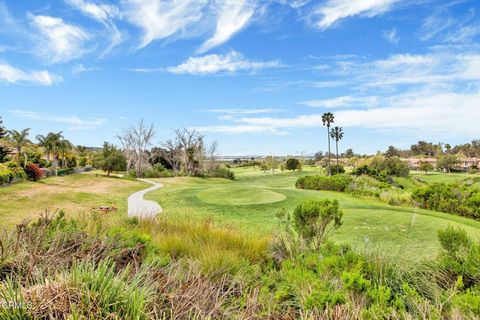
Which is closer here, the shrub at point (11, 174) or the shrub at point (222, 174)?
the shrub at point (11, 174)

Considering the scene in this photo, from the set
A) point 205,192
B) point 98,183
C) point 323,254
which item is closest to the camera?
point 323,254

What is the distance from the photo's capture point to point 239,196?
19391mm

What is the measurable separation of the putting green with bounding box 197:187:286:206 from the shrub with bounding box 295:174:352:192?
9.23 m

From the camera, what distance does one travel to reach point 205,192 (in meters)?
21.9

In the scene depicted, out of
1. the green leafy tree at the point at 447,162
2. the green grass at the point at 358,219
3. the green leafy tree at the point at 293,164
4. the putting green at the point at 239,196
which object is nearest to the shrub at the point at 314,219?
the green grass at the point at 358,219

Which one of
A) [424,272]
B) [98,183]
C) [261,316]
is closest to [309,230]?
[424,272]

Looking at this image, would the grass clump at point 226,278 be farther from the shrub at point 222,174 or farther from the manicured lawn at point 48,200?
the shrub at point 222,174

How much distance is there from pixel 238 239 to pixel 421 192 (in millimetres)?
16728

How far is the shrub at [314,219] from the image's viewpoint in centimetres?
586

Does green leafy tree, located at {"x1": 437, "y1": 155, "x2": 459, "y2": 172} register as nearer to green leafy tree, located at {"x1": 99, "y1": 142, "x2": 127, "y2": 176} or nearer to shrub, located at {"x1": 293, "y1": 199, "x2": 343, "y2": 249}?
green leafy tree, located at {"x1": 99, "y1": 142, "x2": 127, "y2": 176}

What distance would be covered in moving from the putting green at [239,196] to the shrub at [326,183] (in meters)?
9.23

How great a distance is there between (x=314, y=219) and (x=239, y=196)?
1353cm

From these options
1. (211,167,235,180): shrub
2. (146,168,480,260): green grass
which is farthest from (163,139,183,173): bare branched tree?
(146,168,480,260): green grass

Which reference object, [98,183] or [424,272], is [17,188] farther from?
[424,272]
